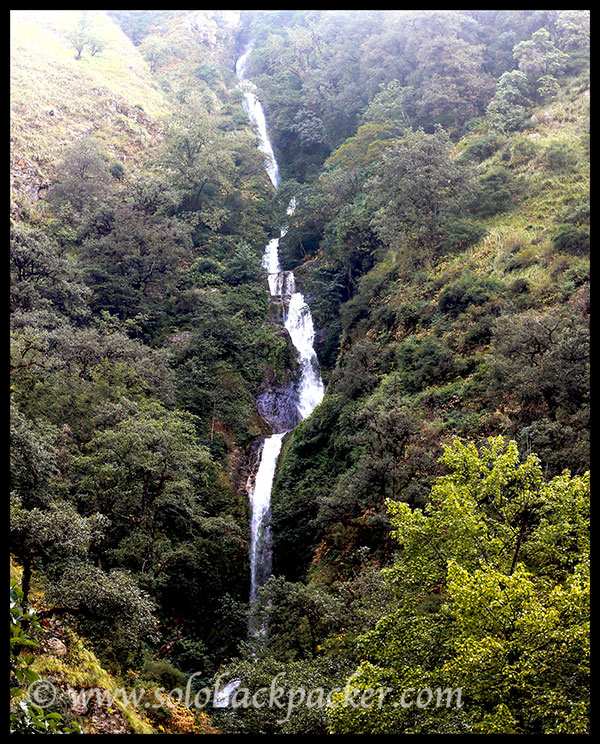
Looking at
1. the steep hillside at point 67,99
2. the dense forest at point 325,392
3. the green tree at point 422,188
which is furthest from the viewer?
the steep hillside at point 67,99

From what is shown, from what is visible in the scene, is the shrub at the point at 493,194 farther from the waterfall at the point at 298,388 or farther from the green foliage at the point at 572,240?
the waterfall at the point at 298,388

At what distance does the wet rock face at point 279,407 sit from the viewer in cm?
3375

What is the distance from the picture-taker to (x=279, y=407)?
1361 inches

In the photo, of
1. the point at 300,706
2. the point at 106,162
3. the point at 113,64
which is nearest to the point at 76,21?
the point at 113,64

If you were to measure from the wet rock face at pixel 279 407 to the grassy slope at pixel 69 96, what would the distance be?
2448 centimetres

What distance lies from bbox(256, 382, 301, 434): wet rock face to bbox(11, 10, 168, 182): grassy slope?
24483 millimetres

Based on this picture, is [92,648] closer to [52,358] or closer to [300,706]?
[300,706]

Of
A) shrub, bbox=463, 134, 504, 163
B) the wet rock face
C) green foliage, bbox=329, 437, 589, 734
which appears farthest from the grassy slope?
green foliage, bbox=329, 437, 589, 734

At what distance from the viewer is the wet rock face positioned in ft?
111

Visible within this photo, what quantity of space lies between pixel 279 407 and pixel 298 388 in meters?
1.98

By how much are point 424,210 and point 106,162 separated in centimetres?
2646

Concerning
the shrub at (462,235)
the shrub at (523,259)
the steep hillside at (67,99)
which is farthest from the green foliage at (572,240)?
the steep hillside at (67,99)

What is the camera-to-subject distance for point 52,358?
75.5 ft

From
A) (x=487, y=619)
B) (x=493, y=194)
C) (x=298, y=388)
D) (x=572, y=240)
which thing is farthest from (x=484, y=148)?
(x=487, y=619)
